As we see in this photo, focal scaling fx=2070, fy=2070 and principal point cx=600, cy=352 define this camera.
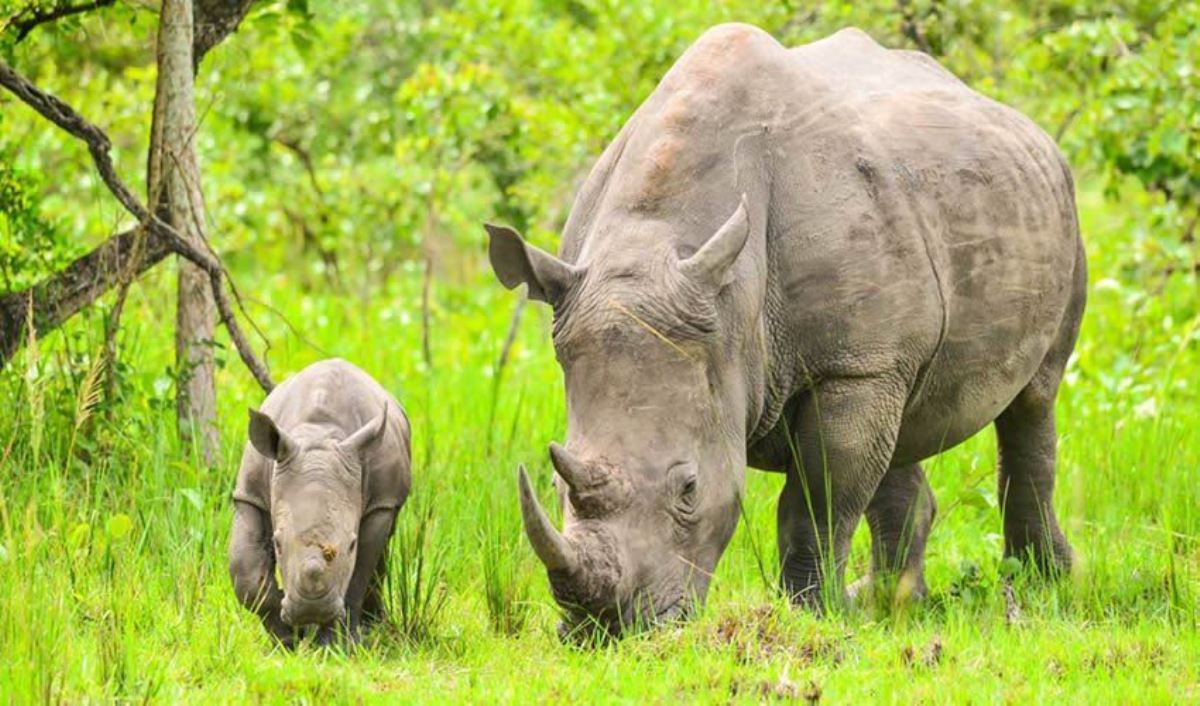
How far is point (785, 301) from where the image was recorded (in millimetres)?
6441

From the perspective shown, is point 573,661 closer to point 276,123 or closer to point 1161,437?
point 1161,437

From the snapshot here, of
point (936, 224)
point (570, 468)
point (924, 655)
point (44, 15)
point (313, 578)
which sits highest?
point (44, 15)

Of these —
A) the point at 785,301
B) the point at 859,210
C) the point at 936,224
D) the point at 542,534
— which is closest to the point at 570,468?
the point at 542,534

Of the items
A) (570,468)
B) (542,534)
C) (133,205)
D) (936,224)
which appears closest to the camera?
(542,534)

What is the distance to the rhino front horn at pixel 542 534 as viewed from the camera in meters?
5.42

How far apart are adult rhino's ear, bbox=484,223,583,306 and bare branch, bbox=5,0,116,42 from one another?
8.68ft

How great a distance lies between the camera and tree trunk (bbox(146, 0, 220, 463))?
7.99 m

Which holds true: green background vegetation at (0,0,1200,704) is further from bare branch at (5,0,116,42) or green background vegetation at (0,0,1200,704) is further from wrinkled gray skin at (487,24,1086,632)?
wrinkled gray skin at (487,24,1086,632)

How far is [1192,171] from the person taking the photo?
1130 centimetres

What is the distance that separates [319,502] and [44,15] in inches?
118

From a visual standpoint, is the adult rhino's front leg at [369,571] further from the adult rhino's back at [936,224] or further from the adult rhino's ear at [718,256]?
the adult rhino's back at [936,224]

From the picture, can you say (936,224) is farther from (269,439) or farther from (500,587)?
(269,439)

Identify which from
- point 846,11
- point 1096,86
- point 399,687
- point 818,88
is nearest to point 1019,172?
point 818,88

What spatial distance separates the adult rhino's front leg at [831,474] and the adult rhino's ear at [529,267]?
3.13 feet
